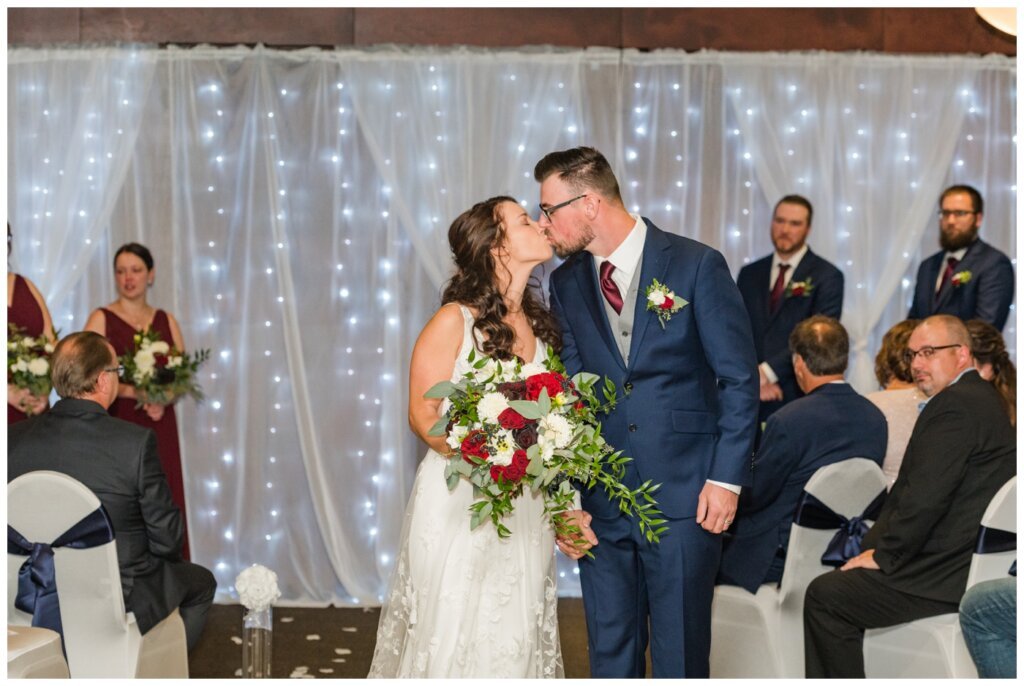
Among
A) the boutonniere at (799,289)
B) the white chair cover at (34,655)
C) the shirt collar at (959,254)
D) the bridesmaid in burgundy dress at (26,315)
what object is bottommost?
the white chair cover at (34,655)

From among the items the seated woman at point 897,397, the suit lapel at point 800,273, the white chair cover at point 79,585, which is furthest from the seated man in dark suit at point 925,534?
the white chair cover at point 79,585

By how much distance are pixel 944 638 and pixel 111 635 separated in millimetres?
2658

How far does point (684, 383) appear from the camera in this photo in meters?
3.15

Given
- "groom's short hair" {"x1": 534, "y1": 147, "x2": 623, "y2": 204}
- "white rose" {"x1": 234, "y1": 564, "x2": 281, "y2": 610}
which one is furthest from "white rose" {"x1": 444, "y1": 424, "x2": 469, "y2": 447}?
"white rose" {"x1": 234, "y1": 564, "x2": 281, "y2": 610}

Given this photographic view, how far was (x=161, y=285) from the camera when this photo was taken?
19.9 feet

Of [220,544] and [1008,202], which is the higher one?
[1008,202]

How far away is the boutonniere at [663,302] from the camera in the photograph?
3.07 meters

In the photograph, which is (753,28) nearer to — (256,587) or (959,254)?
(959,254)

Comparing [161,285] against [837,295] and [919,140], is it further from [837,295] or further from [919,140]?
[919,140]

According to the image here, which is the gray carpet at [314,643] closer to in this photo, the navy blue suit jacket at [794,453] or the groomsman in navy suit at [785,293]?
the navy blue suit jacket at [794,453]

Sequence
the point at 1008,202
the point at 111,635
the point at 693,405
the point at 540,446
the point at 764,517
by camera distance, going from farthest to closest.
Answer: the point at 1008,202
the point at 764,517
the point at 111,635
the point at 693,405
the point at 540,446

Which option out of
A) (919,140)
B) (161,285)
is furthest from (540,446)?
(919,140)

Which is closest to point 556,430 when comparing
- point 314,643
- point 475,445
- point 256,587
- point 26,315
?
point 475,445

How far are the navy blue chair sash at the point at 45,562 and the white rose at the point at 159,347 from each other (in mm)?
2281
